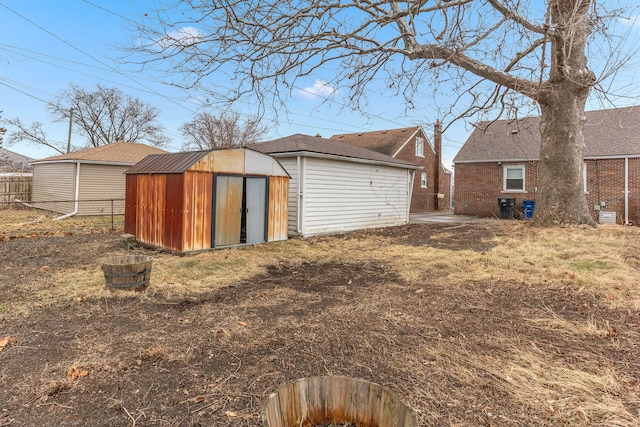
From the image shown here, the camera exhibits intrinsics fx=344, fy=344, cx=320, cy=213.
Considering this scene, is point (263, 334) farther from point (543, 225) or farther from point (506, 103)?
point (543, 225)

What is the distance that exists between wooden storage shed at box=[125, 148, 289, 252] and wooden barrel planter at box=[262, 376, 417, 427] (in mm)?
6831

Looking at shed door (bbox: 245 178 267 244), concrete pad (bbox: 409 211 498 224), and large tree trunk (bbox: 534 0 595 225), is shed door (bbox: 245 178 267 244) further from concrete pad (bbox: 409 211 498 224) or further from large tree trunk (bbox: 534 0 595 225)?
concrete pad (bbox: 409 211 498 224)

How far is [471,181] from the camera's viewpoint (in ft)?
64.6

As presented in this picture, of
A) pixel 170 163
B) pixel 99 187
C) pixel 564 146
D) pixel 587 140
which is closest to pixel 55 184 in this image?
pixel 99 187

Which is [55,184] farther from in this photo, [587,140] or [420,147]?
[587,140]

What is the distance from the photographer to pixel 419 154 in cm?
2262

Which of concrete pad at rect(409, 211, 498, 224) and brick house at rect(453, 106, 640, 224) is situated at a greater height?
brick house at rect(453, 106, 640, 224)

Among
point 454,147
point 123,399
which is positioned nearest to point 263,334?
point 123,399

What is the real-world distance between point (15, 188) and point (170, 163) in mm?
17308

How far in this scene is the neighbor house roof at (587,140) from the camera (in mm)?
15555

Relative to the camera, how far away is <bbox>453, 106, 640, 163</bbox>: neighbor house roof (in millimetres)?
15555

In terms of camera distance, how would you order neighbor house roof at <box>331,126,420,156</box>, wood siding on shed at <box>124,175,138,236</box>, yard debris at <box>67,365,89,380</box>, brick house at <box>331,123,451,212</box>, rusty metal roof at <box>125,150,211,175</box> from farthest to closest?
1. brick house at <box>331,123,451,212</box>
2. neighbor house roof at <box>331,126,420,156</box>
3. wood siding on shed at <box>124,175,138,236</box>
4. rusty metal roof at <box>125,150,211,175</box>
5. yard debris at <box>67,365,89,380</box>

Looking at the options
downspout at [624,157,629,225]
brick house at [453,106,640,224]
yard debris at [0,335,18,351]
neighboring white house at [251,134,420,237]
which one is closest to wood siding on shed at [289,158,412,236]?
neighboring white house at [251,134,420,237]

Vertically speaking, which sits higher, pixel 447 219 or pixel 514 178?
pixel 514 178
